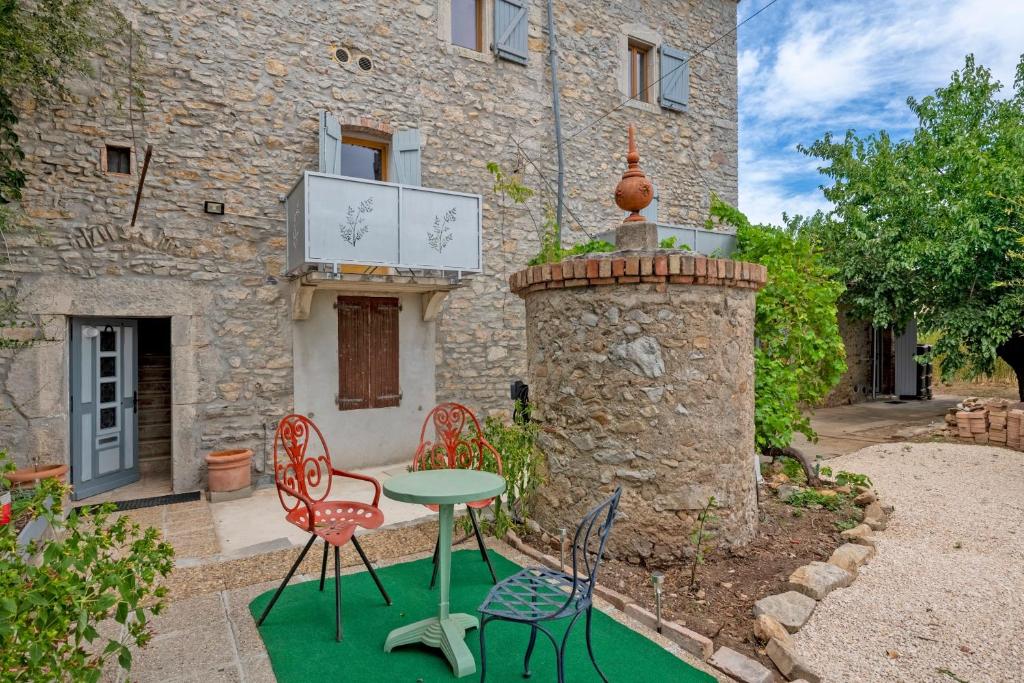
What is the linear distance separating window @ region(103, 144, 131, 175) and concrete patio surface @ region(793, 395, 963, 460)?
26.4 feet

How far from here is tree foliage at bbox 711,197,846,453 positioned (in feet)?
18.1

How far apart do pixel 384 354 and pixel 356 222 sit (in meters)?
1.79

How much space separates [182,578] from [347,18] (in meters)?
6.16

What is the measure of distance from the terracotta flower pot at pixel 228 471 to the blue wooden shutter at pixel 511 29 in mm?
6066

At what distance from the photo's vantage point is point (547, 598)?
2350 millimetres

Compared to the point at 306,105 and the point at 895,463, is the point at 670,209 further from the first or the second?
the point at 306,105

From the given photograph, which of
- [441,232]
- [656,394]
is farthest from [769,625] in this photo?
[441,232]

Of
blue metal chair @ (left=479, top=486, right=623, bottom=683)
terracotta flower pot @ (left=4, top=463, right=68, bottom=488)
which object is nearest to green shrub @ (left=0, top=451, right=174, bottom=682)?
blue metal chair @ (left=479, top=486, right=623, bottom=683)

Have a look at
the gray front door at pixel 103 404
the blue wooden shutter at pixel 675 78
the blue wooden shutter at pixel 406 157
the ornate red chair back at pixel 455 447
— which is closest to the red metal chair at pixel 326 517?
the ornate red chair back at pixel 455 447

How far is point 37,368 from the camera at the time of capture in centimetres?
517

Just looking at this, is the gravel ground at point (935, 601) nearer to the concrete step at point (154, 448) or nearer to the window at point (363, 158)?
the window at point (363, 158)

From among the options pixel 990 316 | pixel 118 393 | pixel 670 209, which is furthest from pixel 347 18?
pixel 990 316

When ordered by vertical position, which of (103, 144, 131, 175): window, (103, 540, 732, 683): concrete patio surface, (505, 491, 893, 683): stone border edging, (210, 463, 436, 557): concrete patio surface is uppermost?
(103, 144, 131, 175): window

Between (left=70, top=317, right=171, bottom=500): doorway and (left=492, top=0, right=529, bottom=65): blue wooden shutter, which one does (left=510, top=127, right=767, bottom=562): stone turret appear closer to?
(left=70, top=317, right=171, bottom=500): doorway
